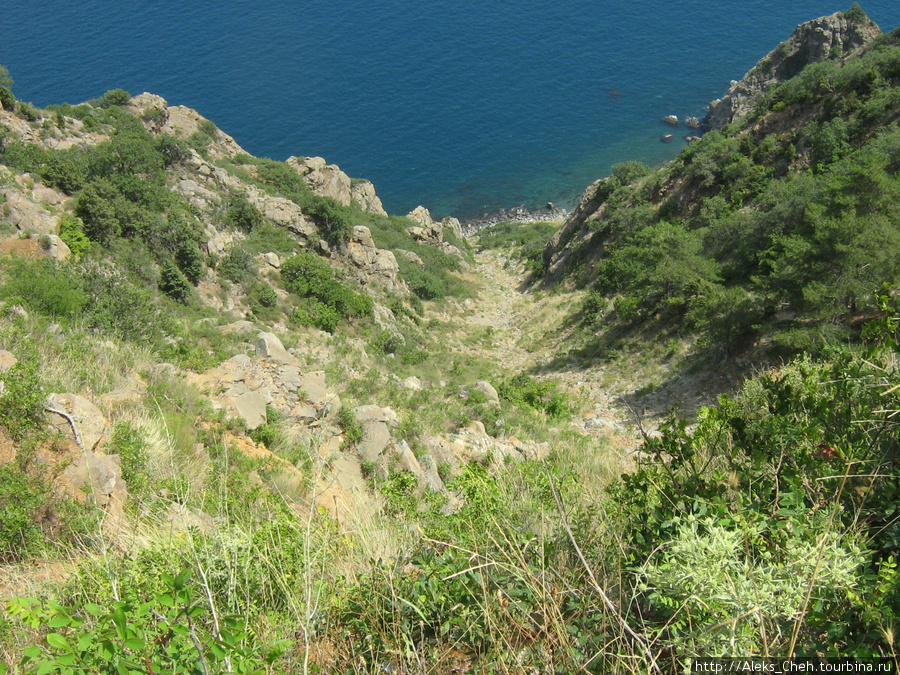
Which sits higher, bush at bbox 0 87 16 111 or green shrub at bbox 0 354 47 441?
bush at bbox 0 87 16 111

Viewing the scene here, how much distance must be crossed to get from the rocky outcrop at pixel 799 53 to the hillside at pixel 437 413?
23279mm

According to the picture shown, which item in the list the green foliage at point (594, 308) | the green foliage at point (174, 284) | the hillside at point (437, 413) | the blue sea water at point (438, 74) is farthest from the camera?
the blue sea water at point (438, 74)

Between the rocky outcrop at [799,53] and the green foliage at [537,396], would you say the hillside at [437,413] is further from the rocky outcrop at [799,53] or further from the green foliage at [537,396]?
the rocky outcrop at [799,53]

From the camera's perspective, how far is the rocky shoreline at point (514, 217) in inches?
2229

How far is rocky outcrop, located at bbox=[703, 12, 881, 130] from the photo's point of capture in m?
47.6

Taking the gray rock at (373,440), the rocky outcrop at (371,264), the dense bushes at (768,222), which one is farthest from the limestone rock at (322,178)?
the gray rock at (373,440)

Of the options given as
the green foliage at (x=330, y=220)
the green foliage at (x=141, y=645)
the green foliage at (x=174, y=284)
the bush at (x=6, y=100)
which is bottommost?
the green foliage at (x=141, y=645)

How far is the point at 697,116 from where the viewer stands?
62.5 meters

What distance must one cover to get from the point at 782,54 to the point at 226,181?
55062mm

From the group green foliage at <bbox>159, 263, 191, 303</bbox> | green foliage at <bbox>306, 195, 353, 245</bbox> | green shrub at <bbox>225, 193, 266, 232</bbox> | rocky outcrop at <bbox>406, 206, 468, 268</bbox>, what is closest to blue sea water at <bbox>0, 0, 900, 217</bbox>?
rocky outcrop at <bbox>406, 206, 468, 268</bbox>

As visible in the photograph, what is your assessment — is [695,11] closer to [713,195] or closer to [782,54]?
[782,54]

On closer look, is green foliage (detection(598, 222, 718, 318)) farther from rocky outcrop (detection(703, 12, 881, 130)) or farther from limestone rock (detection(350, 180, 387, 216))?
rocky outcrop (detection(703, 12, 881, 130))

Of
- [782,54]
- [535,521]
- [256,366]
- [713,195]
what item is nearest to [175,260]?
[256,366]

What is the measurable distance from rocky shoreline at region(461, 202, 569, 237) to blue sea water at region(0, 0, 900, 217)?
1485 mm
